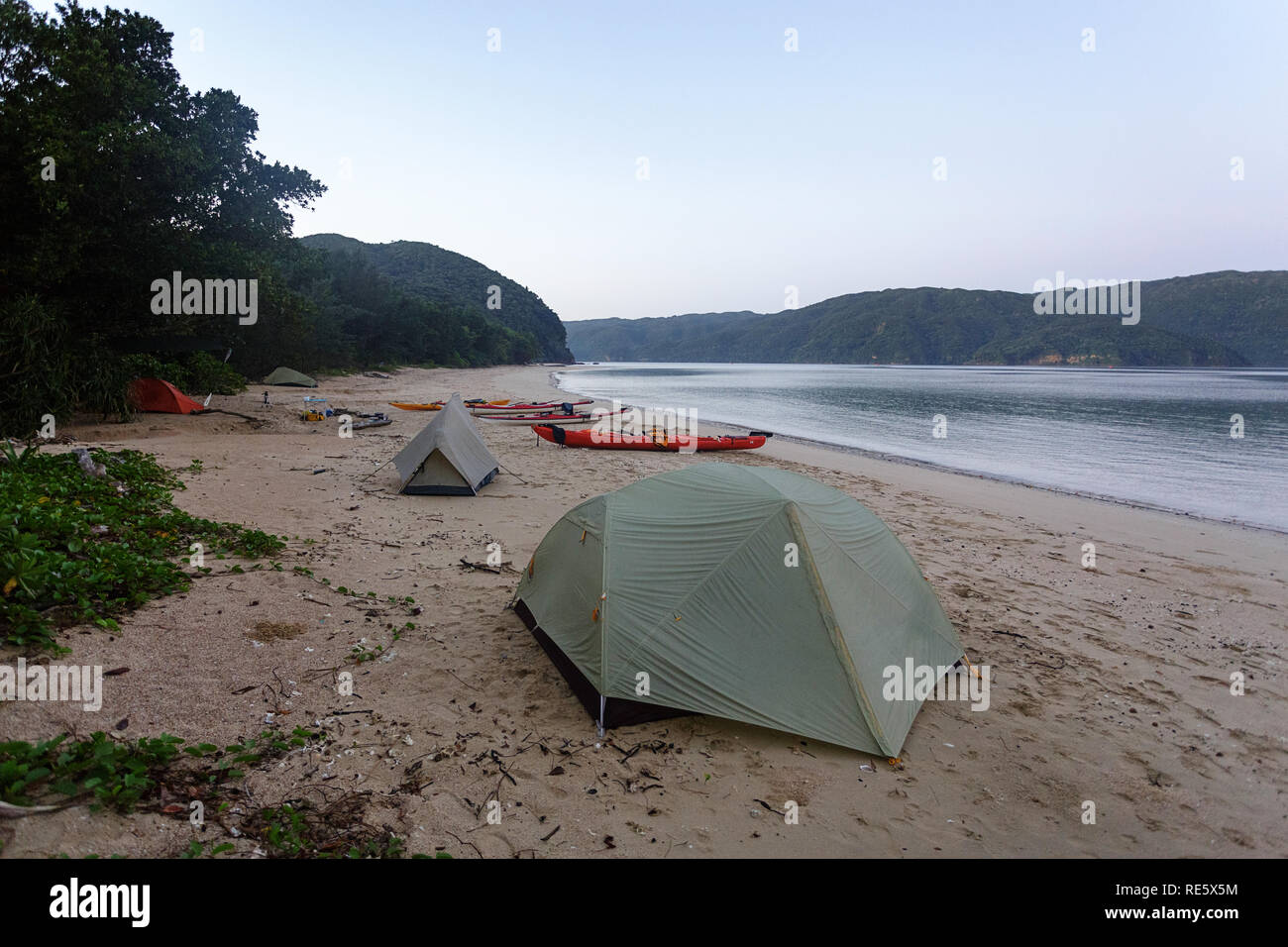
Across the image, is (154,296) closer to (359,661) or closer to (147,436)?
(147,436)

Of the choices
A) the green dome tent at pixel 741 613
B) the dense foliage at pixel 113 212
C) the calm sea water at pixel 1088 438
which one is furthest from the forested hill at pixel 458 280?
the green dome tent at pixel 741 613

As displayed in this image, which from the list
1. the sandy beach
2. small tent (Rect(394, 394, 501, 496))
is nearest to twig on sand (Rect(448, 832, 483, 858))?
the sandy beach

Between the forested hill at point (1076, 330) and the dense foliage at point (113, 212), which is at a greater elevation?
the forested hill at point (1076, 330)

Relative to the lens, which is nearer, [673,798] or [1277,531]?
[673,798]

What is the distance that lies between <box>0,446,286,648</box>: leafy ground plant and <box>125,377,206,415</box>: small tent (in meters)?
9.58

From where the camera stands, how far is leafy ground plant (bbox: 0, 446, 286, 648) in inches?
173

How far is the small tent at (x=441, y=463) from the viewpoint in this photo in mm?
10750

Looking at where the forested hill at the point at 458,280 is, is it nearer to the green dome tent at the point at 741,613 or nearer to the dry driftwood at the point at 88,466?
the dry driftwood at the point at 88,466

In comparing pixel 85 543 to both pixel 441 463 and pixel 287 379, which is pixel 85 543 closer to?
pixel 441 463

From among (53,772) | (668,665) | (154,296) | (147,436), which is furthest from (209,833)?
(154,296)

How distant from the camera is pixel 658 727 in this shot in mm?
4512

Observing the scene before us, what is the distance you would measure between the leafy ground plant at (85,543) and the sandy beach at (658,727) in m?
0.25
